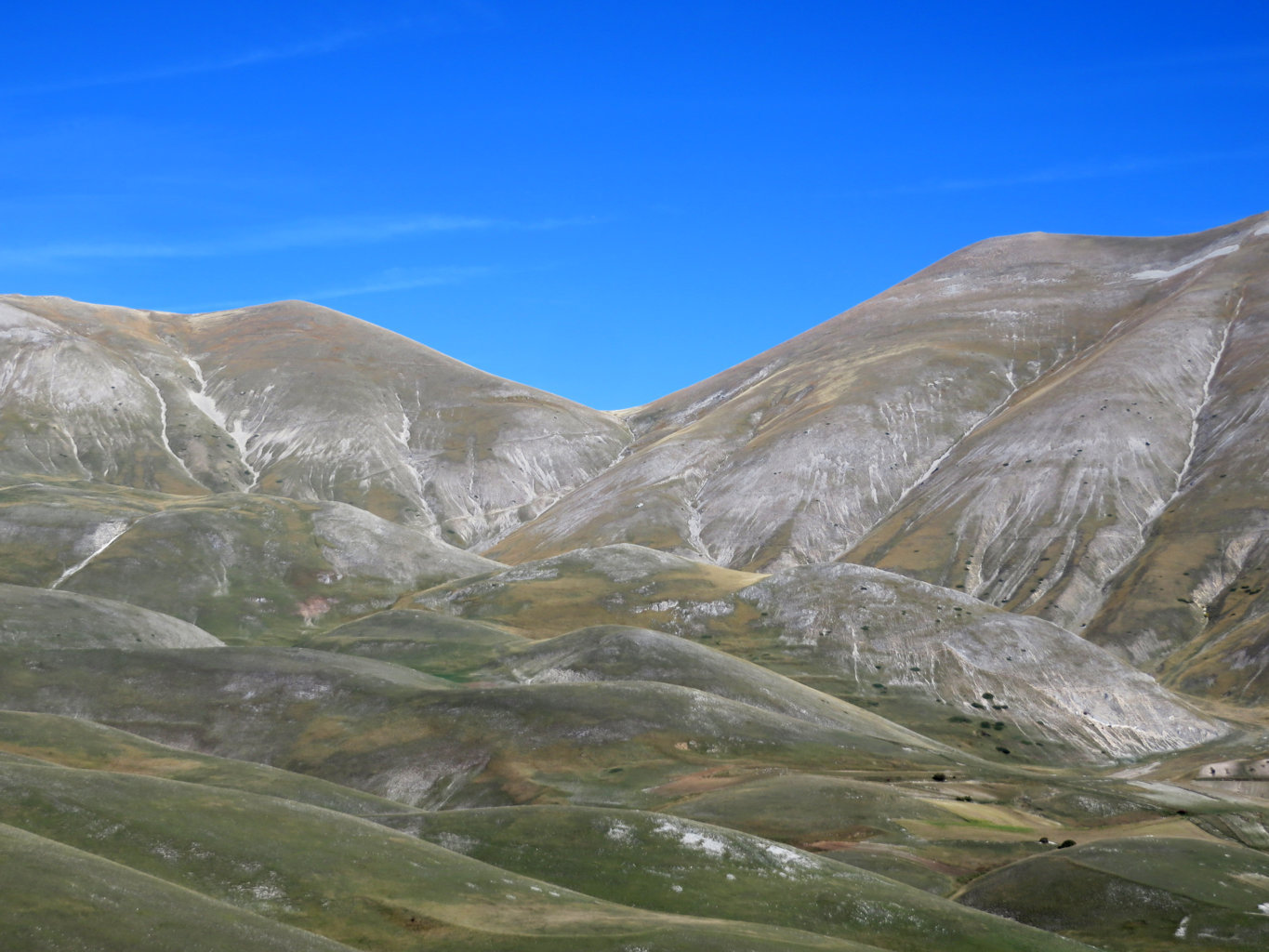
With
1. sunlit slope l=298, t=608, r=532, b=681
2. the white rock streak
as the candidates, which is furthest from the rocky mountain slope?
the white rock streak

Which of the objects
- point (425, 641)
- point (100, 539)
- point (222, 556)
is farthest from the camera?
point (222, 556)

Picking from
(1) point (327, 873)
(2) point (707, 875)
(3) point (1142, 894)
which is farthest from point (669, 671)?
(1) point (327, 873)

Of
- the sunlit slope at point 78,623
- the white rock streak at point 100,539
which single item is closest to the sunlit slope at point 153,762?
the sunlit slope at point 78,623

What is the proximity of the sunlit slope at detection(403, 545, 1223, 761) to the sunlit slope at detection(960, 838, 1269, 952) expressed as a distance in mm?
50684

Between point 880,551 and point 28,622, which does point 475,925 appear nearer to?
point 28,622

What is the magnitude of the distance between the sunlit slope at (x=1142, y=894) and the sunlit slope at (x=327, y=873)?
56.4 feet

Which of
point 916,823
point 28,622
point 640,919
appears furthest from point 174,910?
point 28,622

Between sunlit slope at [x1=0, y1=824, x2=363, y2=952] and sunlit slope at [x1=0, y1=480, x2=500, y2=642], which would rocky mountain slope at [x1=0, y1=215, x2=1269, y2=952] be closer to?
sunlit slope at [x1=0, y1=824, x2=363, y2=952]

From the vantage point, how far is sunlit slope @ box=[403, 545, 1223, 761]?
379 feet

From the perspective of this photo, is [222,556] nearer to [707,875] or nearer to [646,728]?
[646,728]

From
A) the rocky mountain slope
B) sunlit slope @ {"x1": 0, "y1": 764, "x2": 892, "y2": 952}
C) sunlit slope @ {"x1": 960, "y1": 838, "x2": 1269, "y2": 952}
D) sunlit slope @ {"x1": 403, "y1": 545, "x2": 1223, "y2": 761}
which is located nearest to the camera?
sunlit slope @ {"x1": 0, "y1": 764, "x2": 892, "y2": 952}

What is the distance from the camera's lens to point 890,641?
12825 cm

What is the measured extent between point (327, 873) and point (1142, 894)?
3746 cm

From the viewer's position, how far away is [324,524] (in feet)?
541
